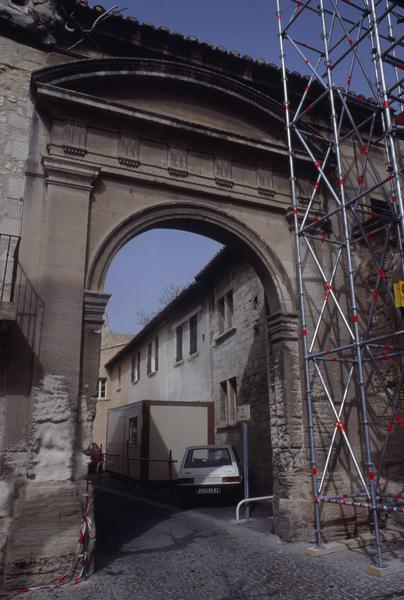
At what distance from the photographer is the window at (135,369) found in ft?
84.5

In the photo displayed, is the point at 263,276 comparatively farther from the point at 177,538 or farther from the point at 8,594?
the point at 8,594

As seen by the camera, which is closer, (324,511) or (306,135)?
(324,511)

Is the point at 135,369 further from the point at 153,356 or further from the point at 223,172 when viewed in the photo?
the point at 223,172

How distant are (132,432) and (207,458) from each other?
5450 millimetres

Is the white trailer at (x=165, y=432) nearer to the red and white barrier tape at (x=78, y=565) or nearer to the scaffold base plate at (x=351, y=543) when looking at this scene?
the scaffold base plate at (x=351, y=543)

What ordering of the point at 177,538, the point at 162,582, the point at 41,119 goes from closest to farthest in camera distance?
the point at 162,582
the point at 41,119
the point at 177,538

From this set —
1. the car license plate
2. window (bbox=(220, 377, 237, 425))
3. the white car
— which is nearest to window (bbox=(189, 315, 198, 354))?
window (bbox=(220, 377, 237, 425))

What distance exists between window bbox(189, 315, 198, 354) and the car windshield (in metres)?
6.31

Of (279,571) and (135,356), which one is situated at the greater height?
(135,356)

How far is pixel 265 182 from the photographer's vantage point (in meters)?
8.45

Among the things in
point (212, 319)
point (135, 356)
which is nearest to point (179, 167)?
point (212, 319)

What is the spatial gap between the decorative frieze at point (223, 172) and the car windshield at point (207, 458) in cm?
622

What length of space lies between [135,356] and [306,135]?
19536 mm

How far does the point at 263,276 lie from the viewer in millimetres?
8242
